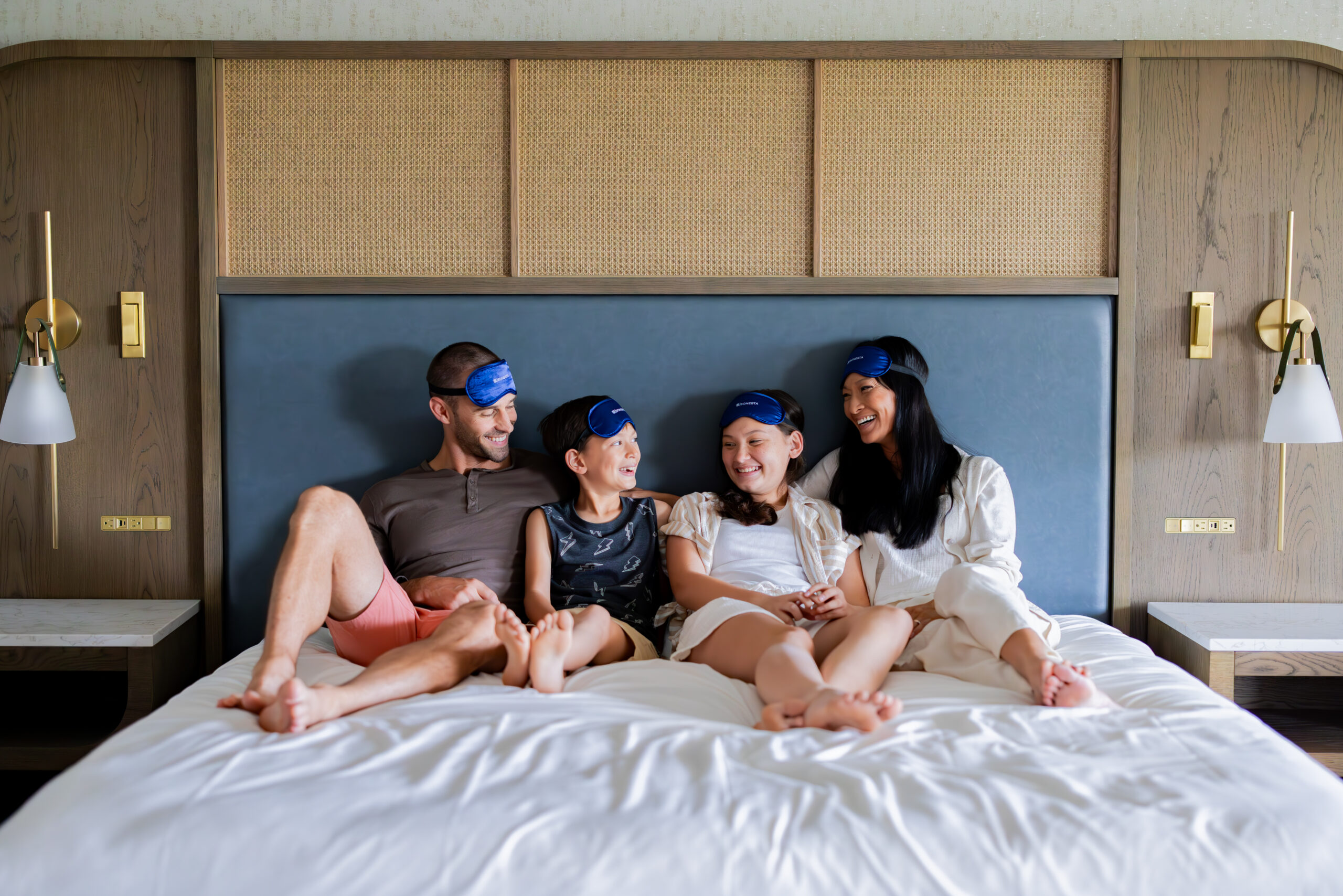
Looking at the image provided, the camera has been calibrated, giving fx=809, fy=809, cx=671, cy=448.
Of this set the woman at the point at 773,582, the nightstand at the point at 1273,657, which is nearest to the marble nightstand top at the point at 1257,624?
the nightstand at the point at 1273,657

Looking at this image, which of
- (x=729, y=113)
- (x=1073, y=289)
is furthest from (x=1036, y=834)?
(x=729, y=113)

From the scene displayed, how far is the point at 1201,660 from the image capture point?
189 cm

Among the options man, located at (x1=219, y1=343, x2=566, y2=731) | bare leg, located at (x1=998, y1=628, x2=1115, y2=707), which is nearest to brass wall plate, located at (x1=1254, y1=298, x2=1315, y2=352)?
bare leg, located at (x1=998, y1=628, x2=1115, y2=707)

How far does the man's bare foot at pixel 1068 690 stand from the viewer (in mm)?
1379

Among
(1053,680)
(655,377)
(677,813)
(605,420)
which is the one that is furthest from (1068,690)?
(655,377)

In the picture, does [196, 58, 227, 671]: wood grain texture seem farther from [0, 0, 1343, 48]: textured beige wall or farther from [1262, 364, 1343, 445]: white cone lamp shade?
[1262, 364, 1343, 445]: white cone lamp shade

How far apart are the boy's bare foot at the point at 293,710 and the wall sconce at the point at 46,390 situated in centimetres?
123

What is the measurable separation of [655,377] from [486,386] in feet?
1.50

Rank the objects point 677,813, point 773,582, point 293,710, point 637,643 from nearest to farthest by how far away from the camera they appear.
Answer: point 677,813 → point 293,710 → point 637,643 → point 773,582

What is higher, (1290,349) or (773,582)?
(1290,349)

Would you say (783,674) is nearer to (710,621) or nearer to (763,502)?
(710,621)

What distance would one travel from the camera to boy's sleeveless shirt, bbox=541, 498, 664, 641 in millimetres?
1954

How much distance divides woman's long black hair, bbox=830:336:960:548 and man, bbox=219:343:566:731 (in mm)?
751

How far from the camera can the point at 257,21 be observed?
2.28 meters
